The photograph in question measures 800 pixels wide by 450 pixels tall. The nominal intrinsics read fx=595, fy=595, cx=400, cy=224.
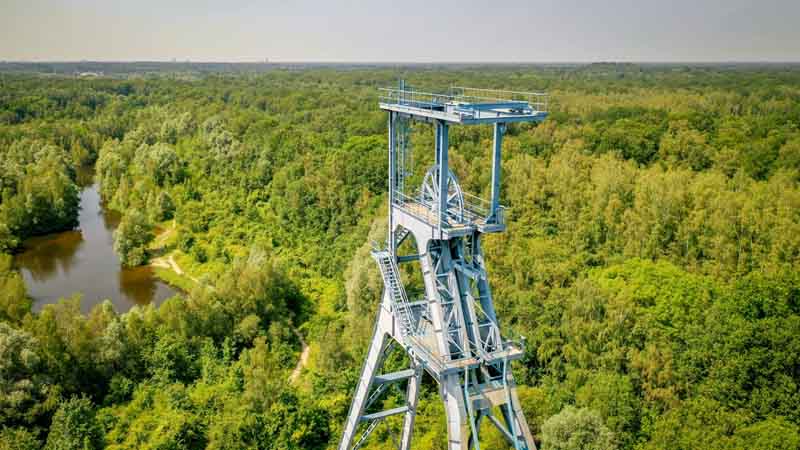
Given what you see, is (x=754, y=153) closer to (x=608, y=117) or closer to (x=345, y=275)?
(x=608, y=117)

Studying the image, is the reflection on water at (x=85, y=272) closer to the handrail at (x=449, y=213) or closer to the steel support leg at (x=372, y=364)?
the steel support leg at (x=372, y=364)

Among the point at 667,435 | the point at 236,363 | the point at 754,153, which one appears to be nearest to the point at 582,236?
the point at 754,153

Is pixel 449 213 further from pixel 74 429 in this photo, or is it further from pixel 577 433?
pixel 74 429

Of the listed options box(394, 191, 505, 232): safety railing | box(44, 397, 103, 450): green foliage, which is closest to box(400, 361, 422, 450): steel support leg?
box(394, 191, 505, 232): safety railing

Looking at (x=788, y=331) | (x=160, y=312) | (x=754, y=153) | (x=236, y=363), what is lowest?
(x=236, y=363)

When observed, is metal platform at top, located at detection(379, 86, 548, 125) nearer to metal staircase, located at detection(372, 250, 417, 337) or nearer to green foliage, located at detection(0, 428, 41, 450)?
metal staircase, located at detection(372, 250, 417, 337)
